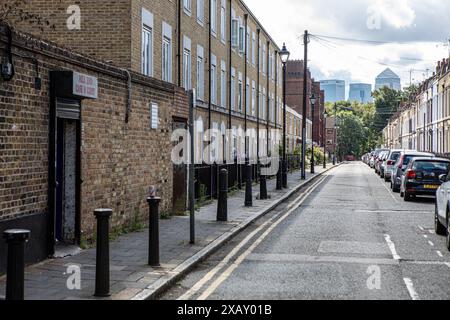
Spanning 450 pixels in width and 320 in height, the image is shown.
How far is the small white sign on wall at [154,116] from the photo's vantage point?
1411 centimetres

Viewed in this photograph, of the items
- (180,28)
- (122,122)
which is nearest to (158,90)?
(122,122)

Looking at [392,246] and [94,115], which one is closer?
[94,115]

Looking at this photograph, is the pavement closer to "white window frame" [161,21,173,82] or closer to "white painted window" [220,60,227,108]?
"white window frame" [161,21,173,82]

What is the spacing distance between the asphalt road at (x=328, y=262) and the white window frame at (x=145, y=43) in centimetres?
548

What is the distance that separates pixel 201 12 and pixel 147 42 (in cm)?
728

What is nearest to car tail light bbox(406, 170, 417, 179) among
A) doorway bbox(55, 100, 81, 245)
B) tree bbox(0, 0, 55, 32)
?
tree bbox(0, 0, 55, 32)

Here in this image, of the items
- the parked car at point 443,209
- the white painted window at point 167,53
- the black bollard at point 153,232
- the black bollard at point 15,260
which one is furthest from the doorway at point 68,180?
the white painted window at point 167,53

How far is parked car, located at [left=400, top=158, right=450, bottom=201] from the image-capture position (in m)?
21.2

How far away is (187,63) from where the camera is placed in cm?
2269

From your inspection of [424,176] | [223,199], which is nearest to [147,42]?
[223,199]

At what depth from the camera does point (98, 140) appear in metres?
11.1

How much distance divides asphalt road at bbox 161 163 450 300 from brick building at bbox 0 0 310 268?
7.87 ft

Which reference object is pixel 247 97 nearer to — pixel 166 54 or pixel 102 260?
pixel 166 54
